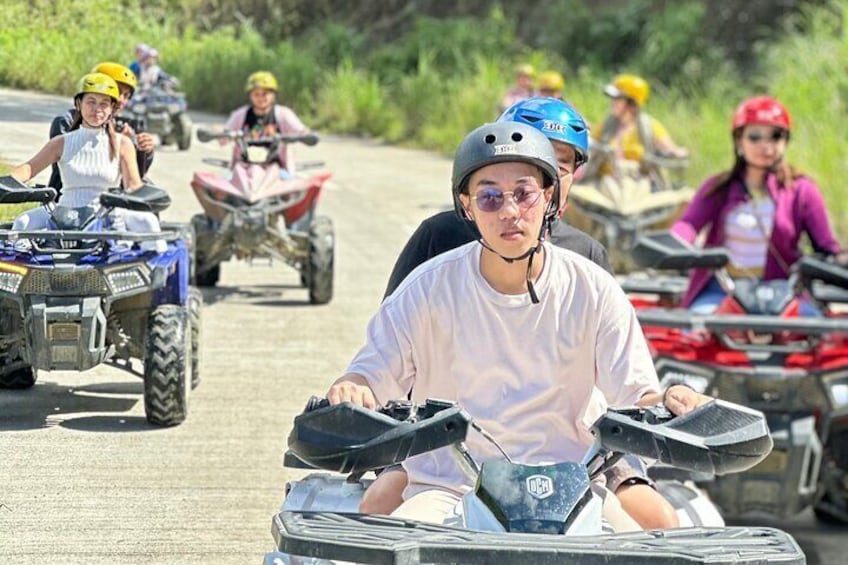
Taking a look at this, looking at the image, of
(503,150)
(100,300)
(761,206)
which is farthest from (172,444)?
(503,150)

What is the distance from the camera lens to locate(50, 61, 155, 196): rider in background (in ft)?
27.0

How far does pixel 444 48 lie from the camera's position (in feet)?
107

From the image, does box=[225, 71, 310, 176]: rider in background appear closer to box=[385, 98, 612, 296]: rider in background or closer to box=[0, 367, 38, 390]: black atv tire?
box=[0, 367, 38, 390]: black atv tire

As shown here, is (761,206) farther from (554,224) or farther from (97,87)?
(554,224)

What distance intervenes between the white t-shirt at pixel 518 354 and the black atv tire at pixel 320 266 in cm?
906

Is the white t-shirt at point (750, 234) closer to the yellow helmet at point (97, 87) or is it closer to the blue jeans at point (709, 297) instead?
the blue jeans at point (709, 297)

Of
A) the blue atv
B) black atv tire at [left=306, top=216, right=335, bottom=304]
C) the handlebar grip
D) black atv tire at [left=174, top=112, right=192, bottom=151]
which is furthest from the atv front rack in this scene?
black atv tire at [left=306, top=216, right=335, bottom=304]

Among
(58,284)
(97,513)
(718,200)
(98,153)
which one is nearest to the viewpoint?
(97,513)

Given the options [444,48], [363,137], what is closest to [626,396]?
[363,137]

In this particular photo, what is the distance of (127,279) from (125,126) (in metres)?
Result: 0.90

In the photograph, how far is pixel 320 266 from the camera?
14.6 metres

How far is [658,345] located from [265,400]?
2.00 m

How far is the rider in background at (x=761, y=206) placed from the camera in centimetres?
1098

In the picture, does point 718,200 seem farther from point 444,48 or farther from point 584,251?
point 444,48
